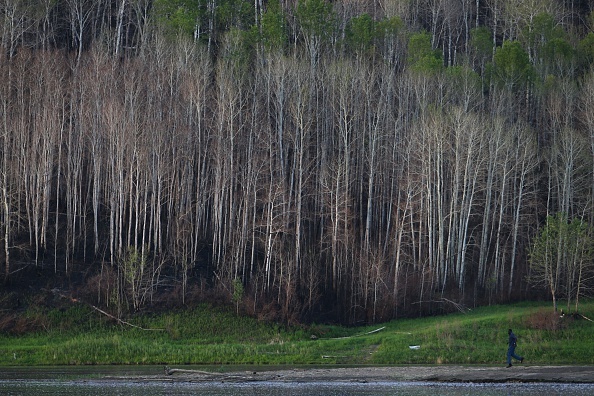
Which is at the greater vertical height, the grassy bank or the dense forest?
the dense forest

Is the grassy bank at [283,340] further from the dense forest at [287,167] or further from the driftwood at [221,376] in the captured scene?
the driftwood at [221,376]

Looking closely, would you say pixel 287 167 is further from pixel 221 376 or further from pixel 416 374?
pixel 221 376

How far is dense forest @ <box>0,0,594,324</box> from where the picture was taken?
62094mm

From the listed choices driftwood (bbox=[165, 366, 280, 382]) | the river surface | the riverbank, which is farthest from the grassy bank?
the river surface

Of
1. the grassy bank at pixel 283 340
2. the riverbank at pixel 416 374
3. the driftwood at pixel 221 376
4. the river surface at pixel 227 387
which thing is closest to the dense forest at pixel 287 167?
the grassy bank at pixel 283 340

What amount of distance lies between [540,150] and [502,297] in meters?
18.1

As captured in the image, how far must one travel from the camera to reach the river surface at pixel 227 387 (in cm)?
3372

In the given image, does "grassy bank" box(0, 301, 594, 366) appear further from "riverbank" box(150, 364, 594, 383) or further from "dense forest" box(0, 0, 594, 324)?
"riverbank" box(150, 364, 594, 383)

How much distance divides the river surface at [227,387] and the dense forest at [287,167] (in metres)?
16.9

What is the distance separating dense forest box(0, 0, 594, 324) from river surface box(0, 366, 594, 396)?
55.6 feet

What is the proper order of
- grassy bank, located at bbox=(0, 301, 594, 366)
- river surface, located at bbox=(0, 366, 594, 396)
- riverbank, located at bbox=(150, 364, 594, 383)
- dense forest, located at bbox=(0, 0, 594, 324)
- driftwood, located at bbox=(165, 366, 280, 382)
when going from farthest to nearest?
dense forest, located at bbox=(0, 0, 594, 324), grassy bank, located at bbox=(0, 301, 594, 366), driftwood, located at bbox=(165, 366, 280, 382), riverbank, located at bbox=(150, 364, 594, 383), river surface, located at bbox=(0, 366, 594, 396)

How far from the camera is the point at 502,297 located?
6469cm

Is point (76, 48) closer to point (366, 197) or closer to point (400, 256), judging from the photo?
point (366, 197)

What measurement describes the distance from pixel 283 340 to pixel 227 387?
1693 cm
